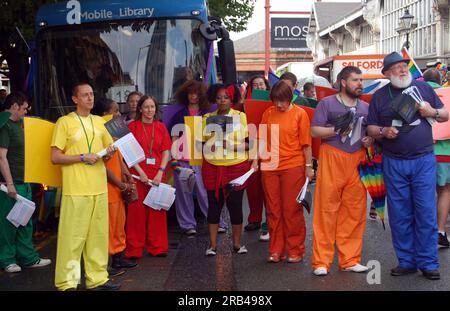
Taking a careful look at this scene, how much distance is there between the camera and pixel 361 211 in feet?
20.2

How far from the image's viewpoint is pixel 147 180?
6.89 m

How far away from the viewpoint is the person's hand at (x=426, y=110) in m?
5.82

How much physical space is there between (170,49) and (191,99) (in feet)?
3.99

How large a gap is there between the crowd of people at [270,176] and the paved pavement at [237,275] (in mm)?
136

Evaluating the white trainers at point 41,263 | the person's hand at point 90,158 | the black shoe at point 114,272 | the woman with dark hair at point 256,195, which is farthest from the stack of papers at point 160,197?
the person's hand at point 90,158

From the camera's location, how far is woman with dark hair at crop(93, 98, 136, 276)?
6.32 metres

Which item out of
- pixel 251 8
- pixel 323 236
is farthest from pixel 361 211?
pixel 251 8

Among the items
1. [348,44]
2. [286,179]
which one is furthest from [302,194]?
[348,44]

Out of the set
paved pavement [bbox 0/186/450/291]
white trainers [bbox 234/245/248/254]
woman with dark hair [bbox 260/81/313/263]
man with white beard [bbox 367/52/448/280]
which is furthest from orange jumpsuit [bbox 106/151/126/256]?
man with white beard [bbox 367/52/448/280]

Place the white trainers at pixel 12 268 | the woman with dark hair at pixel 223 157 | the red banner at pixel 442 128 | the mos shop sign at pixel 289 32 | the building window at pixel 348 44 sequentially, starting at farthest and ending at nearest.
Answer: the mos shop sign at pixel 289 32, the building window at pixel 348 44, the red banner at pixel 442 128, the woman with dark hair at pixel 223 157, the white trainers at pixel 12 268

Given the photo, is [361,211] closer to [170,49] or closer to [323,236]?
[323,236]

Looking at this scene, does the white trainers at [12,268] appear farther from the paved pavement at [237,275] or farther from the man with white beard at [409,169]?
the man with white beard at [409,169]

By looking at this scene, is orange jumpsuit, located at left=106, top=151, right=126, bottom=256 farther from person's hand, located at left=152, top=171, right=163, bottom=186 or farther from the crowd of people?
person's hand, located at left=152, top=171, right=163, bottom=186

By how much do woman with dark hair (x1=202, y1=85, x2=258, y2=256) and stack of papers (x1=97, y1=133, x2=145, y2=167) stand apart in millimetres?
887
